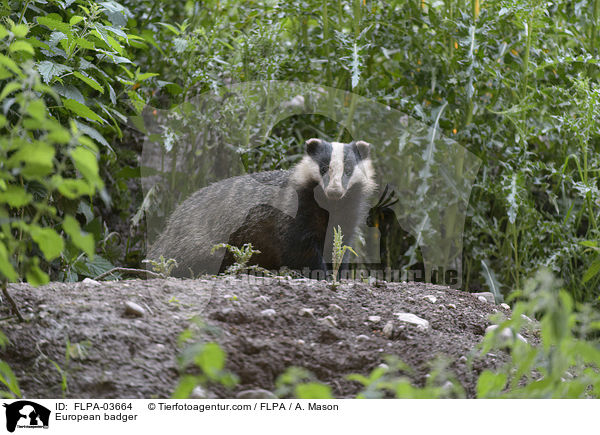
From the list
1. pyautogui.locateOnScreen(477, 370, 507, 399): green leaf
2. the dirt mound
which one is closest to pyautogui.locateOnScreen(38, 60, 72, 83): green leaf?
the dirt mound

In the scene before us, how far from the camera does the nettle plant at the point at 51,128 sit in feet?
3.69

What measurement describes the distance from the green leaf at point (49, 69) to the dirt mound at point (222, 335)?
0.78 m

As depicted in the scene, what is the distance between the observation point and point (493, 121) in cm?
326

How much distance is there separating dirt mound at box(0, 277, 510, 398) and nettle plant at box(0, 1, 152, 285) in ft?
0.59

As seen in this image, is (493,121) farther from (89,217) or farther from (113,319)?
(113,319)

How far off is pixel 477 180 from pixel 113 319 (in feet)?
7.72

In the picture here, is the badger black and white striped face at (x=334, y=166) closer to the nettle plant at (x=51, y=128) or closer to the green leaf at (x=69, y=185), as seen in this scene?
the nettle plant at (x=51, y=128)

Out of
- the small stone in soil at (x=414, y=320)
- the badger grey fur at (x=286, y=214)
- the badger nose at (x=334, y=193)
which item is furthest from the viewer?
the badger grey fur at (x=286, y=214)

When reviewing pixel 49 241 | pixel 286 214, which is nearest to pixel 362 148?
pixel 286 214

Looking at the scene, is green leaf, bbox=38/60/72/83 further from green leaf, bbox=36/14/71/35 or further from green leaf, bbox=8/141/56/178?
green leaf, bbox=8/141/56/178

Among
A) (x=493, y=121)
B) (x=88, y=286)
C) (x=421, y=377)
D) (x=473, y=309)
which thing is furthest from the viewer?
(x=493, y=121)

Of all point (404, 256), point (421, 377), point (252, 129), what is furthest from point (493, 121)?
point (421, 377)

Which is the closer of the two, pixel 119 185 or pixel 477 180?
pixel 477 180

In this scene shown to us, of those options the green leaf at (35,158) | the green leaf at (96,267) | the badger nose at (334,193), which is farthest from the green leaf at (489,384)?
the green leaf at (96,267)
